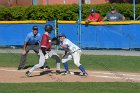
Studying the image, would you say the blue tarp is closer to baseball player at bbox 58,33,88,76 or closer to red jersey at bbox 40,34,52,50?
baseball player at bbox 58,33,88,76

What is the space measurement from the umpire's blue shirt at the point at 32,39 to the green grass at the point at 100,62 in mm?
1305

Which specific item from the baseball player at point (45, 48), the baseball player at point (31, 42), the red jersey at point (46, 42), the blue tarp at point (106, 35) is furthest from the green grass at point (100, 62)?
the blue tarp at point (106, 35)

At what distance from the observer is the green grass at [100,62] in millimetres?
18047

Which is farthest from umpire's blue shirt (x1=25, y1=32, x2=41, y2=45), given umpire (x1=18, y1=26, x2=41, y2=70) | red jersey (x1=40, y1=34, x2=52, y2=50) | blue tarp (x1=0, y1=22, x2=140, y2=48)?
blue tarp (x1=0, y1=22, x2=140, y2=48)

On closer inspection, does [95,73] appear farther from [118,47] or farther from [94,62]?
[118,47]

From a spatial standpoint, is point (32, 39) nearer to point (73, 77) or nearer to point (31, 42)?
point (31, 42)

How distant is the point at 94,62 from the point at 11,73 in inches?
167

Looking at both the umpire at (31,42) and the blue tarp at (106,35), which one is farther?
the blue tarp at (106,35)
